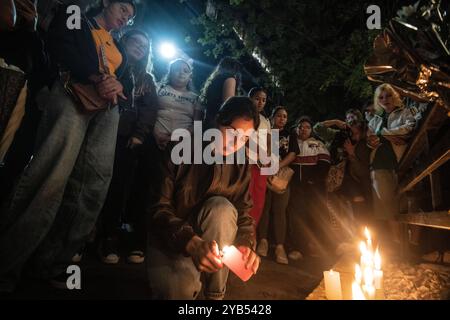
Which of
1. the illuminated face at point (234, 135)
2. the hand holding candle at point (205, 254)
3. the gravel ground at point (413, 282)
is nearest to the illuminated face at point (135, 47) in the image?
the illuminated face at point (234, 135)

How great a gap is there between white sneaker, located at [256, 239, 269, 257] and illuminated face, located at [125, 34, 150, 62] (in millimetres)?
2687

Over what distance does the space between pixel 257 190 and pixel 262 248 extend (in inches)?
32.4

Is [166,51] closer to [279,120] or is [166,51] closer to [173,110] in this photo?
[279,120]

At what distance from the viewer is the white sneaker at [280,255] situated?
363 cm

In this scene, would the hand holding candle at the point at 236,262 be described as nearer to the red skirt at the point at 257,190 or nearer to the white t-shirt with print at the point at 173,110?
the red skirt at the point at 257,190

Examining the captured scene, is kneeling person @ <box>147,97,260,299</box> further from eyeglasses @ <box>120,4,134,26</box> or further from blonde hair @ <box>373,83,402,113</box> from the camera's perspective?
blonde hair @ <box>373,83,402,113</box>

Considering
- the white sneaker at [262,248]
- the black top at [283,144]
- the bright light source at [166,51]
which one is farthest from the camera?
the bright light source at [166,51]

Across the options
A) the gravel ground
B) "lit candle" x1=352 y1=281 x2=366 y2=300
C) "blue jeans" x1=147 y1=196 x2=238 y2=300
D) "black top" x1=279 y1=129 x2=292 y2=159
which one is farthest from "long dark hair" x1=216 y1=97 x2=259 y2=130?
"black top" x1=279 y1=129 x2=292 y2=159

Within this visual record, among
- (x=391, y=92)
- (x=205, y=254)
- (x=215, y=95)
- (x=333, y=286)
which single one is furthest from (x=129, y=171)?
(x=391, y=92)

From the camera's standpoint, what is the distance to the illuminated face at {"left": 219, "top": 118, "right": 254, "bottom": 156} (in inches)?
92.2

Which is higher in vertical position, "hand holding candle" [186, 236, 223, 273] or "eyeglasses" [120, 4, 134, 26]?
"eyeglasses" [120, 4, 134, 26]

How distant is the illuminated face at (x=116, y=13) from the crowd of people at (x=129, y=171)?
0.01 metres
